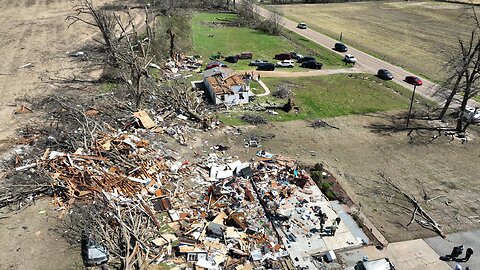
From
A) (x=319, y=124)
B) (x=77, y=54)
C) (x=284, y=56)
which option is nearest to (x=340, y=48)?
(x=284, y=56)

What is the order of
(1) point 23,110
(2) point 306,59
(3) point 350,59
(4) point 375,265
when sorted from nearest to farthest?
(4) point 375,265 → (1) point 23,110 → (2) point 306,59 → (3) point 350,59

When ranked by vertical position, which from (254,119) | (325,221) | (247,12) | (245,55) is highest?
(247,12)

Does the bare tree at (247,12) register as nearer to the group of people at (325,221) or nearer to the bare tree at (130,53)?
the bare tree at (130,53)

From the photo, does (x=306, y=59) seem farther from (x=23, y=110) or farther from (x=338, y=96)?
(x=23, y=110)

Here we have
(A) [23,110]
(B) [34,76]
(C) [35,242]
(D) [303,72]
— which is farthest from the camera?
(D) [303,72]

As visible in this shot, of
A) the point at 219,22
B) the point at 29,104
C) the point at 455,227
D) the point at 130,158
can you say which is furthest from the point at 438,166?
the point at 219,22

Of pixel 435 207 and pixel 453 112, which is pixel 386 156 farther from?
pixel 453 112

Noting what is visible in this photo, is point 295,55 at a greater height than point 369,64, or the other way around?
point 295,55

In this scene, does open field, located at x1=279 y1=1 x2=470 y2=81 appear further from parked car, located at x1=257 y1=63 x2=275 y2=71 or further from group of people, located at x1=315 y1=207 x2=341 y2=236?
group of people, located at x1=315 y1=207 x2=341 y2=236
